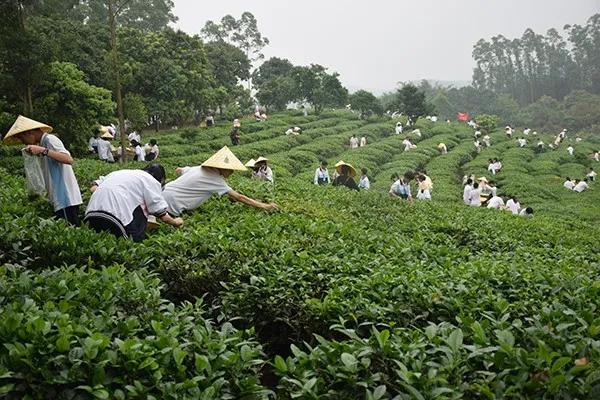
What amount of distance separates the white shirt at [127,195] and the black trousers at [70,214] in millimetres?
785

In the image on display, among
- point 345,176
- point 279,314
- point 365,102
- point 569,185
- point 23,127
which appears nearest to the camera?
point 279,314

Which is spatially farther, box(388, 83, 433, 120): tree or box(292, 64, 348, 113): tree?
box(292, 64, 348, 113): tree

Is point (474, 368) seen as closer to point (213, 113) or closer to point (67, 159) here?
point (67, 159)

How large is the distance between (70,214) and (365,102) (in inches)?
1651

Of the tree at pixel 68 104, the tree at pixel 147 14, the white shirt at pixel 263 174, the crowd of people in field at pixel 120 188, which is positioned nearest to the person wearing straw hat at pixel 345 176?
A: the white shirt at pixel 263 174

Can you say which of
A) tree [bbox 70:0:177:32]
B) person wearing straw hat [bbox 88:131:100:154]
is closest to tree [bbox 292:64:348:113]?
tree [bbox 70:0:177:32]

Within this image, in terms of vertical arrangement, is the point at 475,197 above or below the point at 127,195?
below

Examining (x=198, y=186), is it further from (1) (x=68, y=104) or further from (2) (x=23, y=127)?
(1) (x=68, y=104)

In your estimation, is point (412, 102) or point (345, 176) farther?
point (412, 102)

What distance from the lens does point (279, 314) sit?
11.3 feet

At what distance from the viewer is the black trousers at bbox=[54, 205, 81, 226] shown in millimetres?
5336

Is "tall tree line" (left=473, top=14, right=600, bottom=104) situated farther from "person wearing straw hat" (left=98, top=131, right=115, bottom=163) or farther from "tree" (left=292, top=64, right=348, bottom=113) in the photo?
"person wearing straw hat" (left=98, top=131, right=115, bottom=163)

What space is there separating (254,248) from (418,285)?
149 cm

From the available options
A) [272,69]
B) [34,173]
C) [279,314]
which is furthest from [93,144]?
[272,69]
